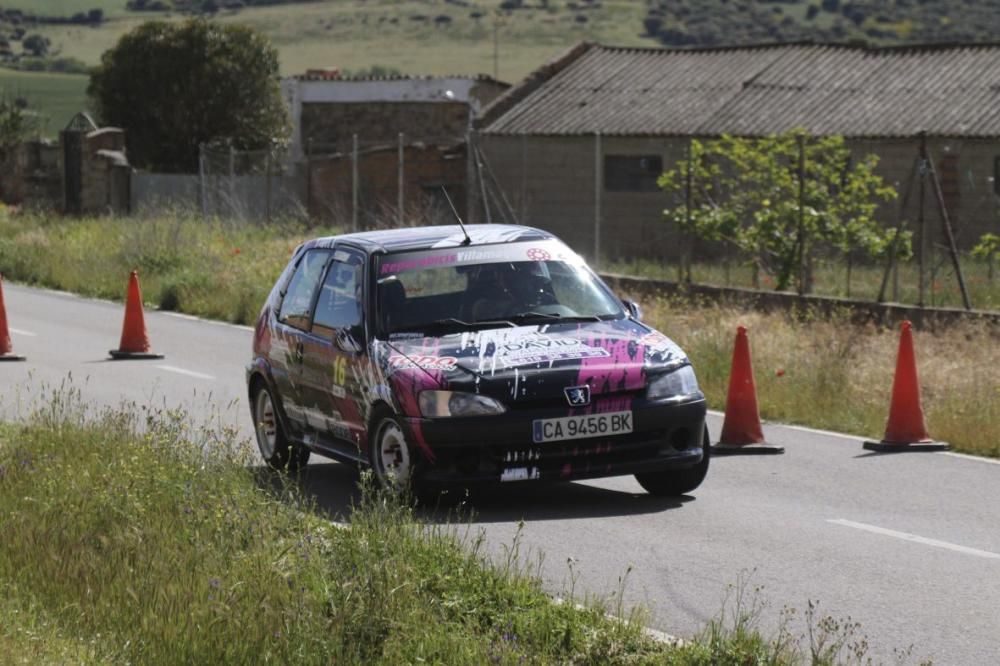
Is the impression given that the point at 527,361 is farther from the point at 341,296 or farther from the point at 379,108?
the point at 379,108

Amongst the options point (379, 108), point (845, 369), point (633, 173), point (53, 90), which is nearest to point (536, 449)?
point (845, 369)

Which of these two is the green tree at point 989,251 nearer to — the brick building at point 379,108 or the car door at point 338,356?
the car door at point 338,356

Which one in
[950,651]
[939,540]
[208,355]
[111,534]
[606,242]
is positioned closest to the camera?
[950,651]

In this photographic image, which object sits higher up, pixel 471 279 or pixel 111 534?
pixel 471 279

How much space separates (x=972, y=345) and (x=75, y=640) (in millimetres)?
12720

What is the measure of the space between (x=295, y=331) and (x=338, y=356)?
878 mm

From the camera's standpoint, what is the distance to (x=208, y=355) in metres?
20.0

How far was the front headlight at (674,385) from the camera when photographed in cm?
1098

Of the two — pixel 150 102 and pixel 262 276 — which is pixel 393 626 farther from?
pixel 150 102

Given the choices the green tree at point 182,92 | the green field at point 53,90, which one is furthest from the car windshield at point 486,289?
the green field at point 53,90

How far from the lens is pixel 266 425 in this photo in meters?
13.0

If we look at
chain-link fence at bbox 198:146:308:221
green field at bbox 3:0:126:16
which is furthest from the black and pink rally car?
green field at bbox 3:0:126:16

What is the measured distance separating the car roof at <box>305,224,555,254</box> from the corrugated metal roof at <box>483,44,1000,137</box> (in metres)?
25.9

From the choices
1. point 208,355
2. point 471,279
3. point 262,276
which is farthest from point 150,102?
point 471,279
